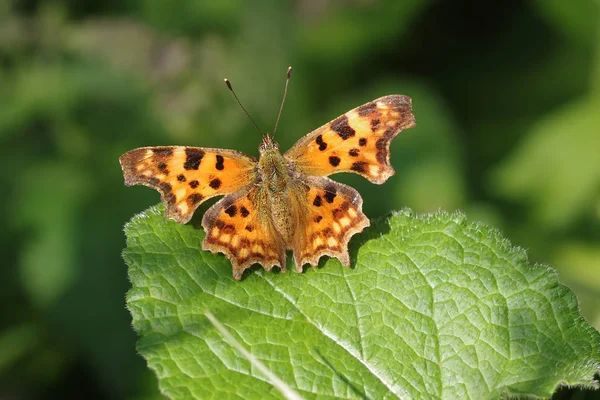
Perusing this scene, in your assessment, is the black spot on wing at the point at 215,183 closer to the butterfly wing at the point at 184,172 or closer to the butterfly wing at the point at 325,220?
the butterfly wing at the point at 184,172

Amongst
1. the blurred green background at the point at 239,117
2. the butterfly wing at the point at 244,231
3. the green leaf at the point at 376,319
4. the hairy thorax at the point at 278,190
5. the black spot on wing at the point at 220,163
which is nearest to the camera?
the green leaf at the point at 376,319

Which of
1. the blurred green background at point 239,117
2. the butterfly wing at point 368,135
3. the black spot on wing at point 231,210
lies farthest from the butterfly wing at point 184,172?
the blurred green background at point 239,117

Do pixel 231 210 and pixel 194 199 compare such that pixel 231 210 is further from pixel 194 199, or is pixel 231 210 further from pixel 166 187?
pixel 166 187

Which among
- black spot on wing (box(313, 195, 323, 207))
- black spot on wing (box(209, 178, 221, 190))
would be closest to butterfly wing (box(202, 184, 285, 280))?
black spot on wing (box(209, 178, 221, 190))

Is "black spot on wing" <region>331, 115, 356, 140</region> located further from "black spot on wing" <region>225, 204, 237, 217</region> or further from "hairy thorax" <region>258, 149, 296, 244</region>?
"black spot on wing" <region>225, 204, 237, 217</region>

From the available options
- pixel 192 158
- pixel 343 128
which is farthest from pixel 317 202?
pixel 192 158

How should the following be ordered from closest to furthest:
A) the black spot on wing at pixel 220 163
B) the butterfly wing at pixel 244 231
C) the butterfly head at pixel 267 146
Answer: the butterfly wing at pixel 244 231 < the black spot on wing at pixel 220 163 < the butterfly head at pixel 267 146
